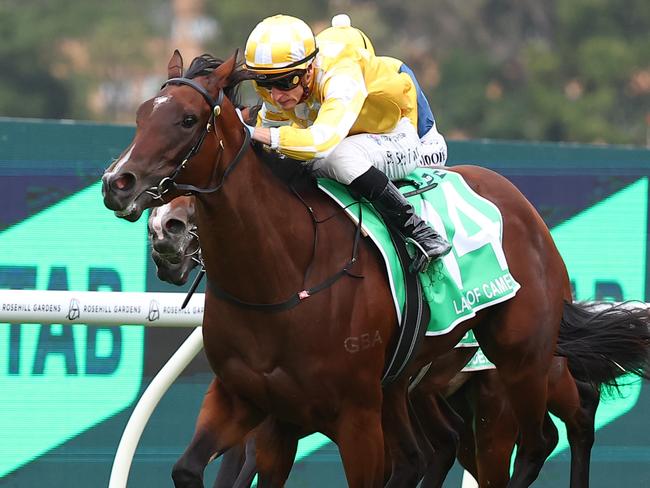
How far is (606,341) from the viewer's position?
18.3 ft

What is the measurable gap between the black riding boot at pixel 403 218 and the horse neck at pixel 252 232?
0.26 meters

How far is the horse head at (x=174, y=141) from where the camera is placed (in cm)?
383

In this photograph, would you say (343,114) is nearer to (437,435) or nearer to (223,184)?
(223,184)

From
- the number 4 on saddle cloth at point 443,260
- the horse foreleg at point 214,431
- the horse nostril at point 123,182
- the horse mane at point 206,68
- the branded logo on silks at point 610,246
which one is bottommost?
the branded logo on silks at point 610,246

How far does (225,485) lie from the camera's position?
5.28 metres

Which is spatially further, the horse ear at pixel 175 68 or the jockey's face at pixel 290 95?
the jockey's face at pixel 290 95

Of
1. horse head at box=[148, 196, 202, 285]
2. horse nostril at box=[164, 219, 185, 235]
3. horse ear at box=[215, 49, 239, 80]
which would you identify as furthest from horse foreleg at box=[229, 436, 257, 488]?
horse ear at box=[215, 49, 239, 80]

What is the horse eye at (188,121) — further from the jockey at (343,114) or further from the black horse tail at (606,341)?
the black horse tail at (606,341)

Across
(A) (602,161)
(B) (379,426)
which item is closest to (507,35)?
(A) (602,161)

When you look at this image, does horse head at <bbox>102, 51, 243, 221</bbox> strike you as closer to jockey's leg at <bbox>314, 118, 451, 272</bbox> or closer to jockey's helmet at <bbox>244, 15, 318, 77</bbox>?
jockey's helmet at <bbox>244, 15, 318, 77</bbox>

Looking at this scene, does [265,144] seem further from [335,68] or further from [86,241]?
[86,241]

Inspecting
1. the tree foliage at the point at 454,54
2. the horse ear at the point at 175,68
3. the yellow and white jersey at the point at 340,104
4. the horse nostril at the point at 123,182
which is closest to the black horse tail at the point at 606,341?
the yellow and white jersey at the point at 340,104

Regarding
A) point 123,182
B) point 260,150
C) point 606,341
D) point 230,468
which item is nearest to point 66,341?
point 230,468

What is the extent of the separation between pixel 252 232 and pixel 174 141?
485mm
